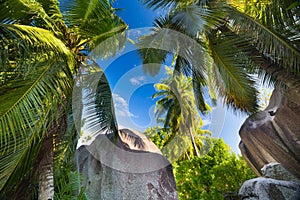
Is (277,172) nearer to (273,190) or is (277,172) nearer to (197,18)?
(273,190)

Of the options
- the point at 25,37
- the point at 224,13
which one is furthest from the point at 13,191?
the point at 224,13

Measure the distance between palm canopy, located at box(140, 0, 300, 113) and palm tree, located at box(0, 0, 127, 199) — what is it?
1.70 metres

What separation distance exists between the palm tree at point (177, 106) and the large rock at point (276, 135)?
5.79ft

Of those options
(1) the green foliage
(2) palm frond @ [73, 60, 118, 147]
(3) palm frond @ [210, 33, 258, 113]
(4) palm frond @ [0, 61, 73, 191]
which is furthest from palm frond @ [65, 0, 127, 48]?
(1) the green foliage

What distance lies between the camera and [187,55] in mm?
7051

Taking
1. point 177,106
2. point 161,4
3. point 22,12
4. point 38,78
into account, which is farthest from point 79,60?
point 177,106

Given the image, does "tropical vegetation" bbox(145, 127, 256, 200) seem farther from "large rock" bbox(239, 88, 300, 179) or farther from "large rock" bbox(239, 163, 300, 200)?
"large rock" bbox(239, 163, 300, 200)

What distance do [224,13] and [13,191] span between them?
17.4 feet

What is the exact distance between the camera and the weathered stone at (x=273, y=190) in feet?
24.1

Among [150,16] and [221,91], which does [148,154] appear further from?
[150,16]

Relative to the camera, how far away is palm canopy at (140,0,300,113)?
17.6 feet

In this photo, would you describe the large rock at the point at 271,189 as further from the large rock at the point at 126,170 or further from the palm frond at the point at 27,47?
the palm frond at the point at 27,47

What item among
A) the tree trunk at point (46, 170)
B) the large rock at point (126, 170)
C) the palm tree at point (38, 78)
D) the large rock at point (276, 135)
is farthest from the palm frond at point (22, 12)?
the large rock at point (276, 135)

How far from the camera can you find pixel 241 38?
19.8 ft
